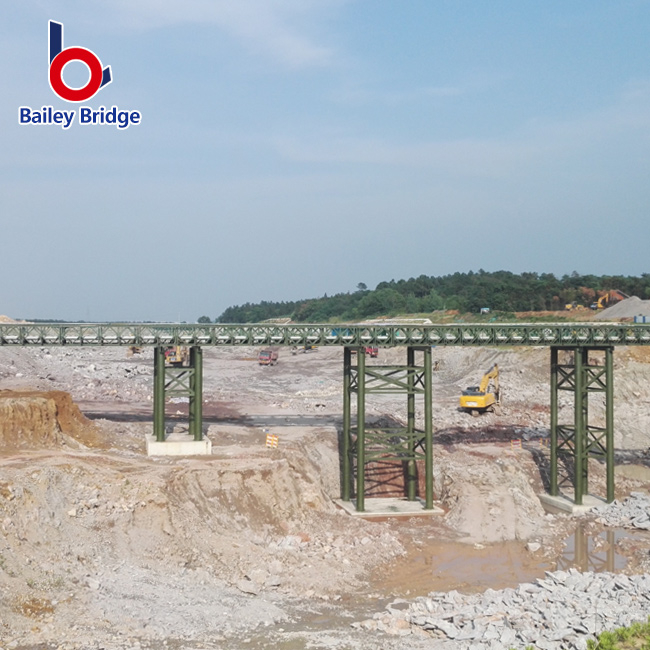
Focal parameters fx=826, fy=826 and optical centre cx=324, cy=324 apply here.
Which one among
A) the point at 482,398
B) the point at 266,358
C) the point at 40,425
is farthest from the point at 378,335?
the point at 266,358

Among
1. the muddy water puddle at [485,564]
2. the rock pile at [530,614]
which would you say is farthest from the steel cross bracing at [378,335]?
the rock pile at [530,614]

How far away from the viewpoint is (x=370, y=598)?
31875 millimetres

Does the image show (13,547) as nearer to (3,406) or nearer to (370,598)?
(370,598)

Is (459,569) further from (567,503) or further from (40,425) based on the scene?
(40,425)

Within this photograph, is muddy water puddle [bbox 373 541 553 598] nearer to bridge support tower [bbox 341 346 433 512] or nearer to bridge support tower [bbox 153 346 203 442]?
bridge support tower [bbox 341 346 433 512]

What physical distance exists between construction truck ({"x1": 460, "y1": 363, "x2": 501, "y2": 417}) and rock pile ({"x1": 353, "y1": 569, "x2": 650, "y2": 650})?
36662 millimetres

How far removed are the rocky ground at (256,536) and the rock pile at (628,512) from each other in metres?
→ 0.16

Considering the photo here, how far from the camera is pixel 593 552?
40.4 m

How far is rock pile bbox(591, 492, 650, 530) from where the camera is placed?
144 feet

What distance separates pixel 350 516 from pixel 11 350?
196 feet

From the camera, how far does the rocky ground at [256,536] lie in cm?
2639

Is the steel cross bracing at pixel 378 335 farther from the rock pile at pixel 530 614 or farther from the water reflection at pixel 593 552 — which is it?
the rock pile at pixel 530 614

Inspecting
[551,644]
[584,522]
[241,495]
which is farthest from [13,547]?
[584,522]

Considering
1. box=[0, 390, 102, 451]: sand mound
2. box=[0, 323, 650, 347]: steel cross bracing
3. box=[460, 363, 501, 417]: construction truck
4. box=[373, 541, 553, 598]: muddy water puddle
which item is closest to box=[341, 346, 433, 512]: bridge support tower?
box=[0, 323, 650, 347]: steel cross bracing
